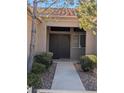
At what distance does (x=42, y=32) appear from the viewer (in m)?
20.9

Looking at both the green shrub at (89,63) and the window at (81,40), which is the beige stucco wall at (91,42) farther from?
the green shrub at (89,63)

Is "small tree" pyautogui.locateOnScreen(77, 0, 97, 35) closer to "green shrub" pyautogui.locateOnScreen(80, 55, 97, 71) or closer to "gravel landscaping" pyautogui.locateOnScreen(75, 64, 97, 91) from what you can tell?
"green shrub" pyautogui.locateOnScreen(80, 55, 97, 71)

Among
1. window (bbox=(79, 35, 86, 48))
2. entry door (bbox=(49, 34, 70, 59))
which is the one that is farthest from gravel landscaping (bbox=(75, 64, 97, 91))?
entry door (bbox=(49, 34, 70, 59))

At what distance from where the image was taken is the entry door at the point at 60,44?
2408 centimetres

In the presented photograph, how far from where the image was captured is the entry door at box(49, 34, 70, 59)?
24.1 m

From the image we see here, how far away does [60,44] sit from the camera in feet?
79.2

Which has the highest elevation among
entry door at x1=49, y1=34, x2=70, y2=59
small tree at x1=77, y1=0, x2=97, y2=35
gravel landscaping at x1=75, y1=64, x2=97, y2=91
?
small tree at x1=77, y1=0, x2=97, y2=35

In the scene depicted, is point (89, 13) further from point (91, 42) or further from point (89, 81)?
point (91, 42)

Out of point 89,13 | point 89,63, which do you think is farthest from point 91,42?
point 89,13

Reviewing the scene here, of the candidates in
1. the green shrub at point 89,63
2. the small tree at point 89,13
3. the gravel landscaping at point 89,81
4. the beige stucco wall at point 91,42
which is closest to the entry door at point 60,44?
the beige stucco wall at point 91,42

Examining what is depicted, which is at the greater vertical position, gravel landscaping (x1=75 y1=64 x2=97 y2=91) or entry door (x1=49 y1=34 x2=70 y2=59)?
entry door (x1=49 y1=34 x2=70 y2=59)

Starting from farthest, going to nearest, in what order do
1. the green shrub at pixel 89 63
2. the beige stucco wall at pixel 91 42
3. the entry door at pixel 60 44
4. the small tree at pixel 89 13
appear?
the entry door at pixel 60 44 < the beige stucco wall at pixel 91 42 < the green shrub at pixel 89 63 < the small tree at pixel 89 13

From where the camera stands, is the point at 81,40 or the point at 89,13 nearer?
the point at 89,13
